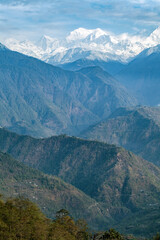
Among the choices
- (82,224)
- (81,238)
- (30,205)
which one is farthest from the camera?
(82,224)

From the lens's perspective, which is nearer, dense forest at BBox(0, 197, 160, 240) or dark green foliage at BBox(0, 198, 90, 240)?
dark green foliage at BBox(0, 198, 90, 240)

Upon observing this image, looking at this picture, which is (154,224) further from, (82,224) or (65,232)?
(65,232)

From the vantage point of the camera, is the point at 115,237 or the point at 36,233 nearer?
the point at 36,233

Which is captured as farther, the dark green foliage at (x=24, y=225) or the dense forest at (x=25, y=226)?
the dense forest at (x=25, y=226)

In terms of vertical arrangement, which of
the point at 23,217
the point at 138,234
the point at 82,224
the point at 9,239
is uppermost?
the point at 138,234

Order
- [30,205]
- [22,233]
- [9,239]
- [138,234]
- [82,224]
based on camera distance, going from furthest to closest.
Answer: [138,234]
[82,224]
[30,205]
[22,233]
[9,239]

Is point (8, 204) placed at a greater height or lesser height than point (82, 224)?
lesser

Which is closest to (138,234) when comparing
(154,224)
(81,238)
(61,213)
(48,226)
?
(154,224)

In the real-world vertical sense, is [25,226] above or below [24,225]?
below

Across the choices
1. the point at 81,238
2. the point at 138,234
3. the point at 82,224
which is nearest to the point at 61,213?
the point at 82,224
